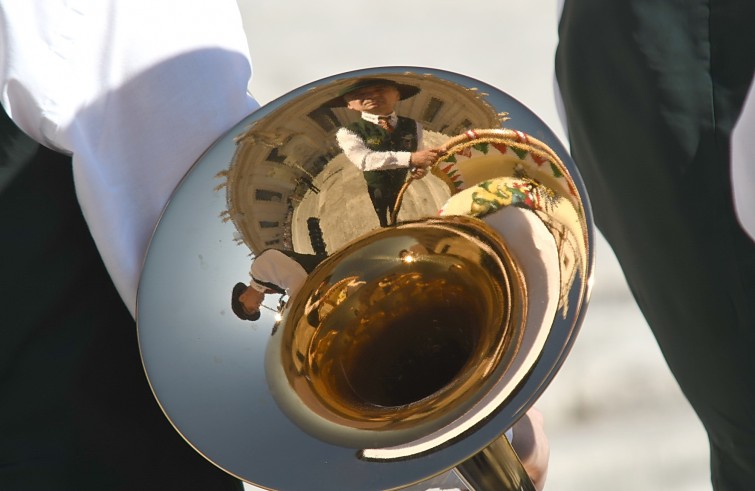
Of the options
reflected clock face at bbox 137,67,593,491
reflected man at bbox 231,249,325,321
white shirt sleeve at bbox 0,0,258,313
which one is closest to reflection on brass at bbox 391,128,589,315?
reflected clock face at bbox 137,67,593,491

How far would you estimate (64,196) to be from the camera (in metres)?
0.79

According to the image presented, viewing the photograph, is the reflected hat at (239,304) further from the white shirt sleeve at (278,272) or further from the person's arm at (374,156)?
the person's arm at (374,156)

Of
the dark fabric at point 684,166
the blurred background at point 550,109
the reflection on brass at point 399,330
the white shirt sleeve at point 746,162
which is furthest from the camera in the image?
A: the blurred background at point 550,109

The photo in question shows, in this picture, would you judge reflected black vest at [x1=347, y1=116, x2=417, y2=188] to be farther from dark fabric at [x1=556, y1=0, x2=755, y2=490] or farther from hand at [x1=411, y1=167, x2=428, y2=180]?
dark fabric at [x1=556, y1=0, x2=755, y2=490]

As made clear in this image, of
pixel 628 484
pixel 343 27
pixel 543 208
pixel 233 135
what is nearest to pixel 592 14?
pixel 543 208

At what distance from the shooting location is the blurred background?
5.57ft

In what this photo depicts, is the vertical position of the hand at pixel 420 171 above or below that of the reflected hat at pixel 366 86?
below

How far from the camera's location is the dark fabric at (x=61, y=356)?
766mm

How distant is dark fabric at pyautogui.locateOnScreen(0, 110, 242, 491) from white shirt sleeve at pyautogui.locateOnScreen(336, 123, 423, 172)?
0.85 feet

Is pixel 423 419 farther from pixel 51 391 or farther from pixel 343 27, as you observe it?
pixel 343 27

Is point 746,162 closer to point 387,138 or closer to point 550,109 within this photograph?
point 387,138

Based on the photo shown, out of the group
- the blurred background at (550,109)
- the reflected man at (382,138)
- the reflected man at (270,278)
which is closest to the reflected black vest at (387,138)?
the reflected man at (382,138)

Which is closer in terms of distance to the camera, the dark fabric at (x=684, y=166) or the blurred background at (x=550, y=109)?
the dark fabric at (x=684, y=166)

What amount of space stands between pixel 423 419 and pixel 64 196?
381 mm
